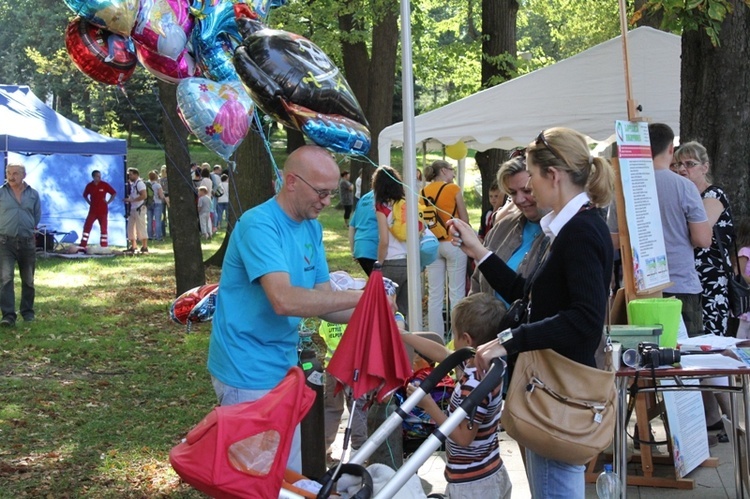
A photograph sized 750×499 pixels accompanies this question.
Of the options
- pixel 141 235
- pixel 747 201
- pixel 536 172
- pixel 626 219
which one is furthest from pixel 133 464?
pixel 141 235

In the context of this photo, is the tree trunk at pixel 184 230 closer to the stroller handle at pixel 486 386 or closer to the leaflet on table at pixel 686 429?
the leaflet on table at pixel 686 429

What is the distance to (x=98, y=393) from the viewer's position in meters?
9.09

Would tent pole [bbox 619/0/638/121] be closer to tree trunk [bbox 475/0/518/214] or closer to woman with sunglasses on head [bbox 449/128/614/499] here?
woman with sunglasses on head [bbox 449/128/614/499]

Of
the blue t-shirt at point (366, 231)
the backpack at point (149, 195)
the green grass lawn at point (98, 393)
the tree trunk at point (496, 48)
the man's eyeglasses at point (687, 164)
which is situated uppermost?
the tree trunk at point (496, 48)

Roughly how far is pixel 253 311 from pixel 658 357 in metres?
1.98

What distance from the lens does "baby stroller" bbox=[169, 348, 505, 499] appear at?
2.94 meters

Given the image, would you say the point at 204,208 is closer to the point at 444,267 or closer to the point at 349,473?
the point at 444,267

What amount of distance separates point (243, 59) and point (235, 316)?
4.73 feet

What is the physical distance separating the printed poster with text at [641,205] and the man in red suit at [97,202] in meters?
18.2

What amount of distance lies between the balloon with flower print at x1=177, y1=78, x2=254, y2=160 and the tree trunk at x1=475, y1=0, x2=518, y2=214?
10.4m

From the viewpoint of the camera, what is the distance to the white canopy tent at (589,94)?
34.0 feet

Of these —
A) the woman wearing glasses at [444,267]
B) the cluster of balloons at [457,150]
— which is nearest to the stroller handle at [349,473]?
the woman wearing glasses at [444,267]

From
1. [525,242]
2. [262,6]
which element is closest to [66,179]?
[262,6]

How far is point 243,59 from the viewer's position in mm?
4723
